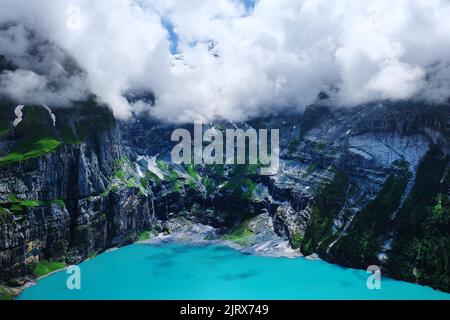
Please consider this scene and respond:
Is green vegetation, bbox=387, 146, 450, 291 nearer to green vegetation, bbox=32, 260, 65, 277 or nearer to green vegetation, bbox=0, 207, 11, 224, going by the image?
green vegetation, bbox=32, 260, 65, 277

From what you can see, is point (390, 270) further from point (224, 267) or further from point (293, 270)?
point (224, 267)

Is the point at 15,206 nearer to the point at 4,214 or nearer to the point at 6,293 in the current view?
the point at 4,214

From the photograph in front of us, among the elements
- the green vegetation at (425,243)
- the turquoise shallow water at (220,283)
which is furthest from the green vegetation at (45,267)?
the green vegetation at (425,243)

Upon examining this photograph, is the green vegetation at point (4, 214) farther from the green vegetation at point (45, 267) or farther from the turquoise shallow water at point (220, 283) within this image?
the turquoise shallow water at point (220, 283)

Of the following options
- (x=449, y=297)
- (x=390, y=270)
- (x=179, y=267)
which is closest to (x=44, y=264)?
(x=179, y=267)

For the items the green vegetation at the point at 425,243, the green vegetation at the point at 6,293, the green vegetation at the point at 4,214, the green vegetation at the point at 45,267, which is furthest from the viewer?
the green vegetation at the point at 45,267

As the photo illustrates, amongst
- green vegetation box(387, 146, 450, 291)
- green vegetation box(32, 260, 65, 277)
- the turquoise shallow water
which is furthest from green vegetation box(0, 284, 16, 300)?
green vegetation box(387, 146, 450, 291)
